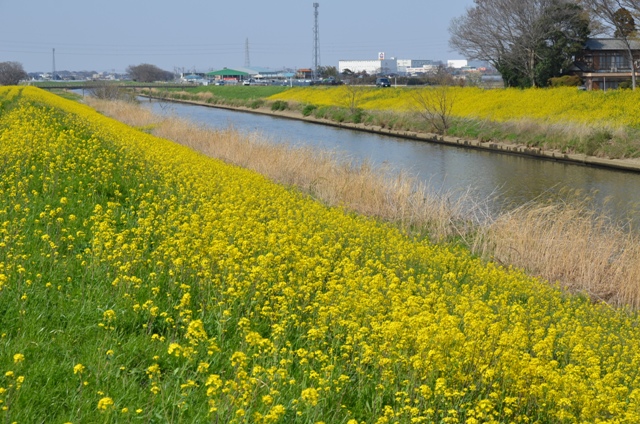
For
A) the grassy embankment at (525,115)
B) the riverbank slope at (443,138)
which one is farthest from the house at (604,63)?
the riverbank slope at (443,138)

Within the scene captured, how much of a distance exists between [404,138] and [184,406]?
1296 inches

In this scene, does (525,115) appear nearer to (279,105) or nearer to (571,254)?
(279,105)

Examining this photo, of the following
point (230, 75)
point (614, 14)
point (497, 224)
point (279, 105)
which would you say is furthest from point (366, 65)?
point (497, 224)

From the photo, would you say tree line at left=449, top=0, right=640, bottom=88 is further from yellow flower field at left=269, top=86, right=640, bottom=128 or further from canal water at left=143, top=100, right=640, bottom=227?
canal water at left=143, top=100, right=640, bottom=227

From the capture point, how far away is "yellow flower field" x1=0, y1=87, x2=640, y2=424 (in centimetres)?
422

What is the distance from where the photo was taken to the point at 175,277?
6.12 meters

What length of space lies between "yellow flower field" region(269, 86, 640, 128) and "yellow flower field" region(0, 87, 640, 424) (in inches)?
985

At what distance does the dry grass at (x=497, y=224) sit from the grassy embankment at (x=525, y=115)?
44.1 feet

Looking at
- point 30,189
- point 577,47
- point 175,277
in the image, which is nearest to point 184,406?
point 175,277

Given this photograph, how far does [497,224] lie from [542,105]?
26.5 meters

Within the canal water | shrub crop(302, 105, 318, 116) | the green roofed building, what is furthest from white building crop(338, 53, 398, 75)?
the canal water

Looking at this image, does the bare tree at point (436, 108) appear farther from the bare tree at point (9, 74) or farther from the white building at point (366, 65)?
the white building at point (366, 65)

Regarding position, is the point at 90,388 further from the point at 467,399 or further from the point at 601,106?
the point at 601,106

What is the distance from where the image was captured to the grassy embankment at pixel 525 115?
28234mm
